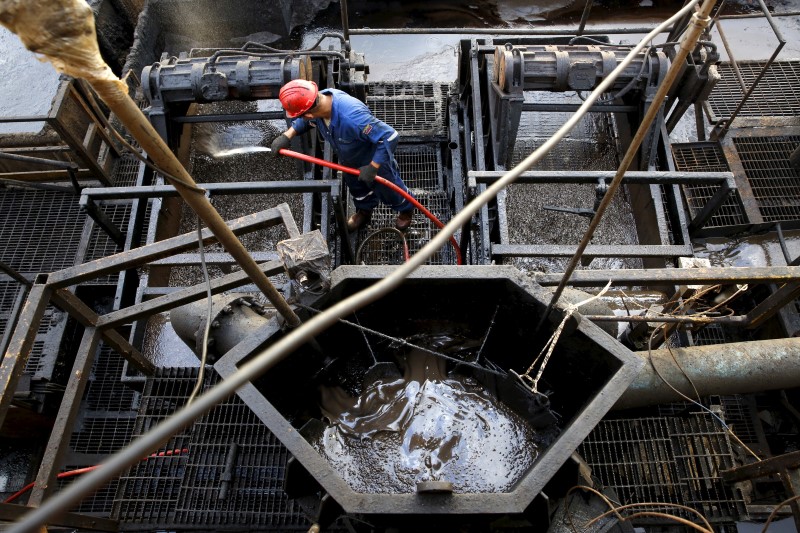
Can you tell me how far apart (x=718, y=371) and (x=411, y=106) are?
4.33 m

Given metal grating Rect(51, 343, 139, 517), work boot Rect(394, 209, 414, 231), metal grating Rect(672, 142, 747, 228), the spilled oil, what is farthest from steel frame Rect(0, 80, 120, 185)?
metal grating Rect(672, 142, 747, 228)

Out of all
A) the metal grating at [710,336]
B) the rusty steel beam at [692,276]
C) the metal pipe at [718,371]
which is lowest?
the metal pipe at [718,371]

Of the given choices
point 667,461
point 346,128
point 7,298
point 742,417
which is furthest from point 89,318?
point 742,417

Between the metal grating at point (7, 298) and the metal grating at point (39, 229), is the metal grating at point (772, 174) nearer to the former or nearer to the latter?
the metal grating at point (39, 229)

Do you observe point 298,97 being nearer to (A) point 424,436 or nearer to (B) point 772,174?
(A) point 424,436

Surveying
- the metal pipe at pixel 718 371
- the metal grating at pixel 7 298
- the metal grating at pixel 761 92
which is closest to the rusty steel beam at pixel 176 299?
the metal pipe at pixel 718 371

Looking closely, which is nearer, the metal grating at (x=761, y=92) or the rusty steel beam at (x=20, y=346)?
the rusty steel beam at (x=20, y=346)

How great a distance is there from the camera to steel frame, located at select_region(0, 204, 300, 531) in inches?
107

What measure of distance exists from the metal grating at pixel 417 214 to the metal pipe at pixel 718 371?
2.52 m

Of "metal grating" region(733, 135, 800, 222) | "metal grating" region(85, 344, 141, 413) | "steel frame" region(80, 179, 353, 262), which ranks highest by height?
"metal grating" region(733, 135, 800, 222)

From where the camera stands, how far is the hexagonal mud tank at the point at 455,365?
2.39 metres

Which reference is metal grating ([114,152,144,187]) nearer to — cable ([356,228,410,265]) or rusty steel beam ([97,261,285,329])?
cable ([356,228,410,265])

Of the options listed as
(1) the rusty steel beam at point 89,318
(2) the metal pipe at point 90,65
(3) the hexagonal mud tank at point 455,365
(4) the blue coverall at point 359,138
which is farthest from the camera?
(4) the blue coverall at point 359,138

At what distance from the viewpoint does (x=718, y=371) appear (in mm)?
3262
